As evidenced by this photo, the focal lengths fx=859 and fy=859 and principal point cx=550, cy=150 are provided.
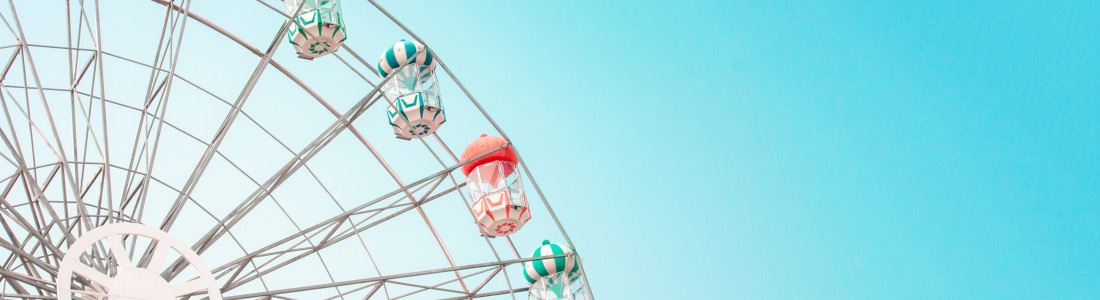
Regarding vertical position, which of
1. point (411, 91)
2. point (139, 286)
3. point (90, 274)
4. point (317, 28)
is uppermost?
point (317, 28)

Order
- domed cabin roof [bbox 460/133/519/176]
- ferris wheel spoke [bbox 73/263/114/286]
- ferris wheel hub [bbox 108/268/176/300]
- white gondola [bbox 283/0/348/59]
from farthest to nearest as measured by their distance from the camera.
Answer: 1. white gondola [bbox 283/0/348/59]
2. domed cabin roof [bbox 460/133/519/176]
3. ferris wheel hub [bbox 108/268/176/300]
4. ferris wheel spoke [bbox 73/263/114/286]

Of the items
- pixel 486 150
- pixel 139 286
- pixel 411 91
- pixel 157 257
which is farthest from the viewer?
pixel 411 91

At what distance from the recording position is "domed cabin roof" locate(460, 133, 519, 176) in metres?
16.3

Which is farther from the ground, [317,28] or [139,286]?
[317,28]

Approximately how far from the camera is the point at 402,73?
1703 centimetres

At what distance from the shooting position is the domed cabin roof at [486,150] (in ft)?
53.4

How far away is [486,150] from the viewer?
53.6ft

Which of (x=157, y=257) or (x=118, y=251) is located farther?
(x=157, y=257)

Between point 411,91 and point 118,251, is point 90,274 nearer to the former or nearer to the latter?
point 118,251

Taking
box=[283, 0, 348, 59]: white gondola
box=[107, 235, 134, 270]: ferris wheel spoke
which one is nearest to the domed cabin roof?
box=[283, 0, 348, 59]: white gondola

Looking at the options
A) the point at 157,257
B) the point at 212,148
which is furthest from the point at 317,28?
the point at 157,257

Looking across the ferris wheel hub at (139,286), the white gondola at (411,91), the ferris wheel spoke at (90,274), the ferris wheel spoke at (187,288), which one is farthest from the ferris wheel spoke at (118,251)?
the white gondola at (411,91)

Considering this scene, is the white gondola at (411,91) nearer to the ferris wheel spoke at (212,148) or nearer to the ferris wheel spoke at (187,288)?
the ferris wheel spoke at (212,148)

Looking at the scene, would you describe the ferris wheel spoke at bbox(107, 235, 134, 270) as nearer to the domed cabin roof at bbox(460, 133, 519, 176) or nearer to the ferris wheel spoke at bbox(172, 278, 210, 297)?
the ferris wheel spoke at bbox(172, 278, 210, 297)
